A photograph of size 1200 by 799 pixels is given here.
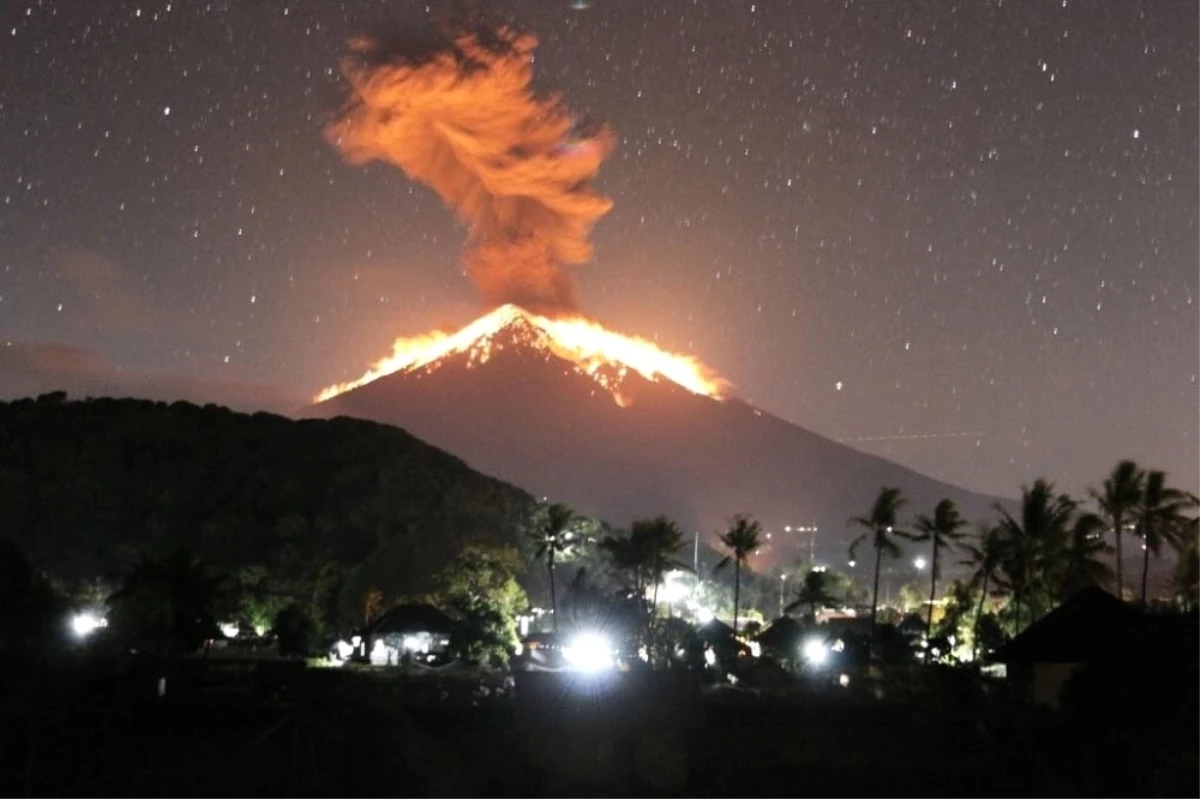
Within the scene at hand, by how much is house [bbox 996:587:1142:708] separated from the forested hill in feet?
124


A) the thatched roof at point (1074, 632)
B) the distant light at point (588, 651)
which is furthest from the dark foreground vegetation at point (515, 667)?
the distant light at point (588, 651)

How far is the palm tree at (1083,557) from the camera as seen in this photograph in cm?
4294

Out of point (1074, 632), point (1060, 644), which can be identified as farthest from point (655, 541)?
point (1060, 644)

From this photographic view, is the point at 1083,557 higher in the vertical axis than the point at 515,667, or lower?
higher

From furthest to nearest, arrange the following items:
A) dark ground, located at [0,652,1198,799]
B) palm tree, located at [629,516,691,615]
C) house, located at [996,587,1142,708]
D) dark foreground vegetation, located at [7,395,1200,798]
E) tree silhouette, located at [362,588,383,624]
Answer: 1. palm tree, located at [629,516,691,615]
2. tree silhouette, located at [362,588,383,624]
3. house, located at [996,587,1142,708]
4. dark foreground vegetation, located at [7,395,1200,798]
5. dark ground, located at [0,652,1198,799]

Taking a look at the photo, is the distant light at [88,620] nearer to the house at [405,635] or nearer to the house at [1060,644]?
the house at [405,635]

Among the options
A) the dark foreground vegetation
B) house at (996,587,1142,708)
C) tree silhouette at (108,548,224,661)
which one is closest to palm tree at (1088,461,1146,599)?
the dark foreground vegetation

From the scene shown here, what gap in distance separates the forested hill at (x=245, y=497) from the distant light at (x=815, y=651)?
2027cm

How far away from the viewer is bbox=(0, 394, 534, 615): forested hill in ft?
222

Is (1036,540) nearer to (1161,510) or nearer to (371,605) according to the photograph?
(1161,510)

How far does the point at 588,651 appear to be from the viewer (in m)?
45.1

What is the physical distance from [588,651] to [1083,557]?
1662cm

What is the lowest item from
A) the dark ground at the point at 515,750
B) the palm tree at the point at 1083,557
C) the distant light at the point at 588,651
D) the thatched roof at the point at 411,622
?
the dark ground at the point at 515,750

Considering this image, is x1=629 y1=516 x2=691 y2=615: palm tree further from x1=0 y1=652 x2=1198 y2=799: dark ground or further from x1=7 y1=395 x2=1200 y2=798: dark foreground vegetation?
x1=0 y1=652 x2=1198 y2=799: dark ground
